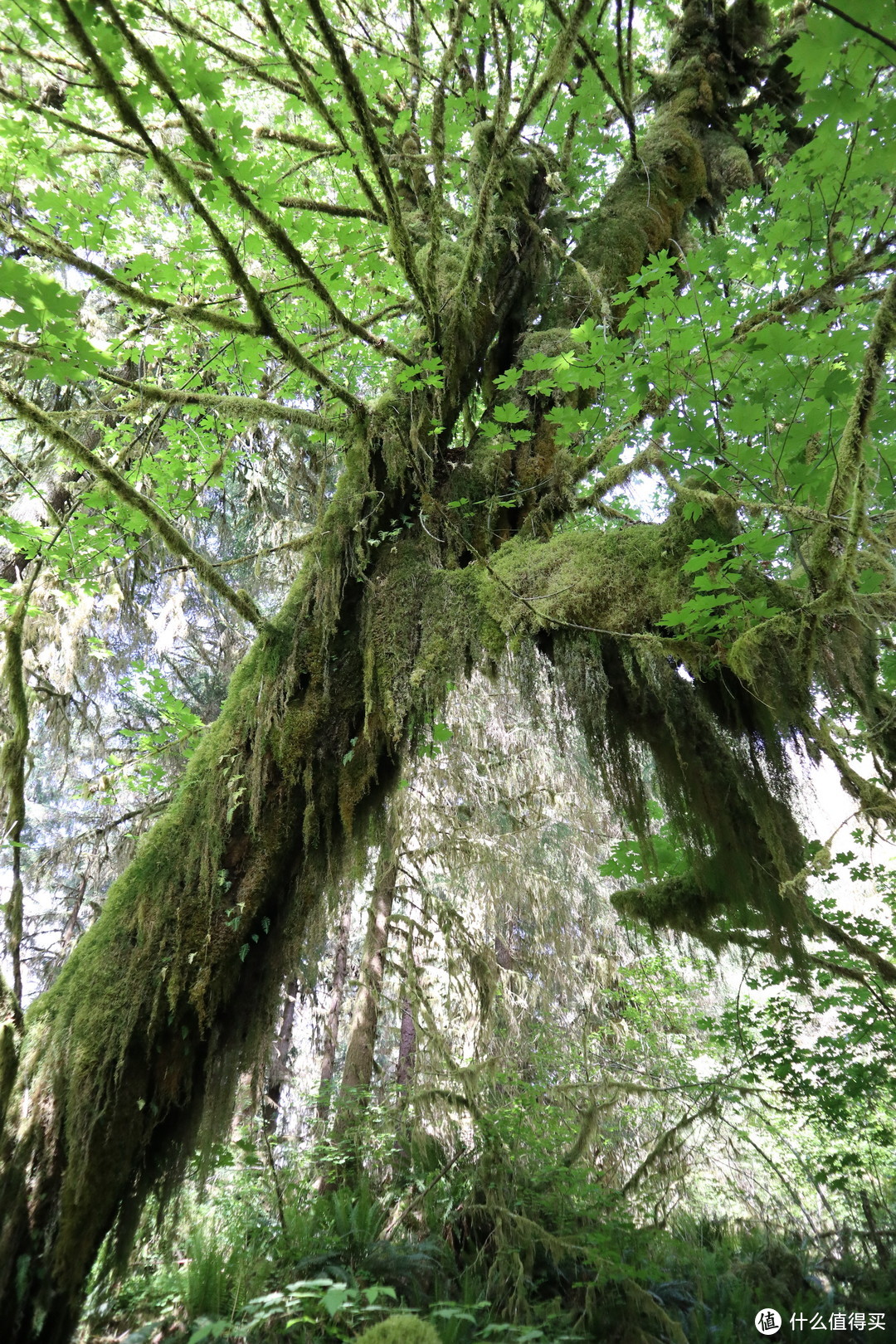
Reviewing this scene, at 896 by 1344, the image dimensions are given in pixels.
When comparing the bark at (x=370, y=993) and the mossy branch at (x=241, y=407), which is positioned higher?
the mossy branch at (x=241, y=407)

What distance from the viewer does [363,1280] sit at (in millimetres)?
3840

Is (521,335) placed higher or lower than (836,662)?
higher

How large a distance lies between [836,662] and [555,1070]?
16.1 feet

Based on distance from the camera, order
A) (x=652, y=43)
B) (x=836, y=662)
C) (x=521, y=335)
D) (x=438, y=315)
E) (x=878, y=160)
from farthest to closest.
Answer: (x=652, y=43) < (x=521, y=335) < (x=438, y=315) < (x=836, y=662) < (x=878, y=160)

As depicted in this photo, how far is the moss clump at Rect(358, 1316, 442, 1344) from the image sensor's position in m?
1.90

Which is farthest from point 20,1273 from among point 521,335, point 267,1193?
point 521,335

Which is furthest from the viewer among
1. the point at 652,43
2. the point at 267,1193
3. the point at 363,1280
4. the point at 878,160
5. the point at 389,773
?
the point at 652,43

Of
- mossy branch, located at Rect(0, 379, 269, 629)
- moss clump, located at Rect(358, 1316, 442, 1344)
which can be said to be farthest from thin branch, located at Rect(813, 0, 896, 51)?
moss clump, located at Rect(358, 1316, 442, 1344)

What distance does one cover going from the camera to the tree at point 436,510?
233 cm

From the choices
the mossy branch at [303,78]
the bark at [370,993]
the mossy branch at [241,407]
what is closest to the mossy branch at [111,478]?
the mossy branch at [241,407]

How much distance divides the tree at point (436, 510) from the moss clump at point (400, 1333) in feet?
3.64

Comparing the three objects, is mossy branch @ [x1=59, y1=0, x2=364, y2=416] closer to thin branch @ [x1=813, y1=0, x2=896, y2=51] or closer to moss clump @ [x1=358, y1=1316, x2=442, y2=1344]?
thin branch @ [x1=813, y1=0, x2=896, y2=51]

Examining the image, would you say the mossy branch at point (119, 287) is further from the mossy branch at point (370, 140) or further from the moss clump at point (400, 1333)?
the moss clump at point (400, 1333)

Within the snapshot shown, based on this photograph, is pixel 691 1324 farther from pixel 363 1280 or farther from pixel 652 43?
pixel 652 43
